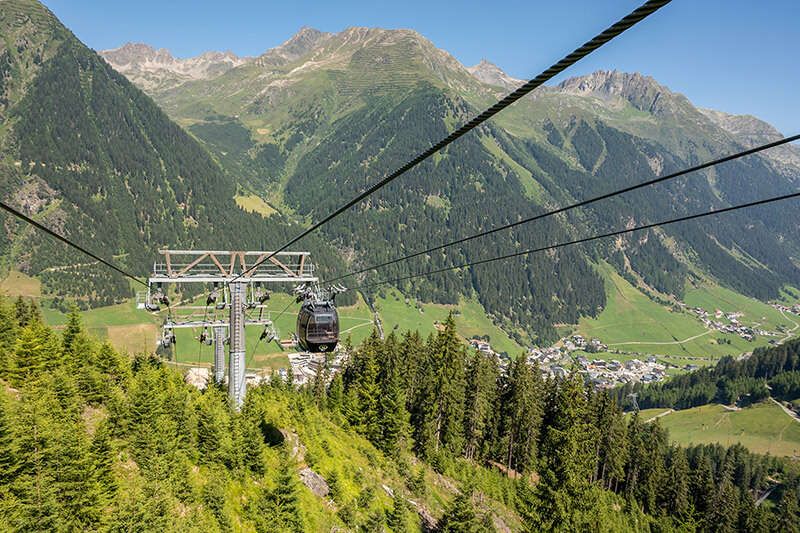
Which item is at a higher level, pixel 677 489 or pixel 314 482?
pixel 314 482

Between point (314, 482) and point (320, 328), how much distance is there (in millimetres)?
13497

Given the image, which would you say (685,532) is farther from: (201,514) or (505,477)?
(201,514)

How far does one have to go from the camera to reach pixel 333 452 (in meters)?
40.2

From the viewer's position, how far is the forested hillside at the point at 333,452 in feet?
61.7

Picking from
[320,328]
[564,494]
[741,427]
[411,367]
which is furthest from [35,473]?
[741,427]

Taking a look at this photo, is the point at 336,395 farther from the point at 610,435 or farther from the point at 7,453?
the point at 7,453

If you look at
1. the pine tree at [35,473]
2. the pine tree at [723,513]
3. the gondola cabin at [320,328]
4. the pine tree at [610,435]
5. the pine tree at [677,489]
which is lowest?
the pine tree at [723,513]

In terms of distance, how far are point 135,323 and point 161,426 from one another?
16147 cm

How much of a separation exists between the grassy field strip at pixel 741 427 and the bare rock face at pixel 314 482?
146 m

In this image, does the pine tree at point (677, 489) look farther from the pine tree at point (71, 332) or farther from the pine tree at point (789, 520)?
the pine tree at point (71, 332)

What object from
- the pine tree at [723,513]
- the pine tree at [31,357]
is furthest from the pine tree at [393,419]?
the pine tree at [723,513]

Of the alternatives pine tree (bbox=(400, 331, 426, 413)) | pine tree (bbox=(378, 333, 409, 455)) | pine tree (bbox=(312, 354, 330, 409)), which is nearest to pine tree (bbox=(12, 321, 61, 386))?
pine tree (bbox=(378, 333, 409, 455))

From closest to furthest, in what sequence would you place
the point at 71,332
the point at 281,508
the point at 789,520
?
the point at 281,508 → the point at 71,332 → the point at 789,520

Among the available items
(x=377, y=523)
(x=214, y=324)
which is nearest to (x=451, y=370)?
(x=377, y=523)
